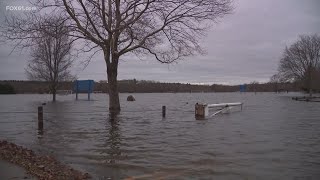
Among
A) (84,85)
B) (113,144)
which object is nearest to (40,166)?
(113,144)

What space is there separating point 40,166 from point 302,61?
265ft

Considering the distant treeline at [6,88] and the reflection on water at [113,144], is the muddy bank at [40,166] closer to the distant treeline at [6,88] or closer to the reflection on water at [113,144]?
the reflection on water at [113,144]

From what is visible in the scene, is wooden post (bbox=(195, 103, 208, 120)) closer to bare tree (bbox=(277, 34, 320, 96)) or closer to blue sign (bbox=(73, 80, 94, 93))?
blue sign (bbox=(73, 80, 94, 93))

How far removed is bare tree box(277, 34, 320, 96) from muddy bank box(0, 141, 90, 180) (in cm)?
7611

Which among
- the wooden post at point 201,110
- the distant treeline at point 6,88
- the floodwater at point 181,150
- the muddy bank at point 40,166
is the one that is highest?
the distant treeline at point 6,88

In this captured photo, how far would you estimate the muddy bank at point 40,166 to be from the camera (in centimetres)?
758

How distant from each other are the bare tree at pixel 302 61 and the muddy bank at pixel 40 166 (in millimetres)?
76111

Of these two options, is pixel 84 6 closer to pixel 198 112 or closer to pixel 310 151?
pixel 198 112

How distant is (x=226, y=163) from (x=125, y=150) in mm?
3203

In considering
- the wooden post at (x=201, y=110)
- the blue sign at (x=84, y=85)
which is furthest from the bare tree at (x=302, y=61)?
the wooden post at (x=201, y=110)

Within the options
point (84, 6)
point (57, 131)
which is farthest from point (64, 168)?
point (84, 6)

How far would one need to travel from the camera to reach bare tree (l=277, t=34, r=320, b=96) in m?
81.7

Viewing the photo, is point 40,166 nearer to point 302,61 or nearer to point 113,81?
point 113,81

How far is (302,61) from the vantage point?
82.8 m
